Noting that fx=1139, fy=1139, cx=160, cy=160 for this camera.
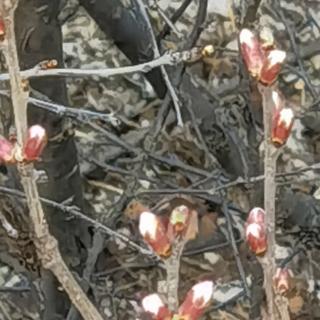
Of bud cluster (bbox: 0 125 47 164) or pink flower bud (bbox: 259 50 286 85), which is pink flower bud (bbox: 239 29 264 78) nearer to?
pink flower bud (bbox: 259 50 286 85)

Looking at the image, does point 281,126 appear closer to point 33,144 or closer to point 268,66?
point 268,66

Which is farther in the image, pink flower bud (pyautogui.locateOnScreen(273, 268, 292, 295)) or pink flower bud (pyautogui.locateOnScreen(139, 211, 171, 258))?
pink flower bud (pyautogui.locateOnScreen(273, 268, 292, 295))

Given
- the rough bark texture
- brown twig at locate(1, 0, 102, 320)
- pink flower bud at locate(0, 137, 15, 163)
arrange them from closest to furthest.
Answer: brown twig at locate(1, 0, 102, 320) → pink flower bud at locate(0, 137, 15, 163) → the rough bark texture

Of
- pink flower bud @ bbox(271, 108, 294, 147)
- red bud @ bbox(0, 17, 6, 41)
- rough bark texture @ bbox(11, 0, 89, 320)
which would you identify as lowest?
rough bark texture @ bbox(11, 0, 89, 320)

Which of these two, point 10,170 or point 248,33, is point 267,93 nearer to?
point 248,33

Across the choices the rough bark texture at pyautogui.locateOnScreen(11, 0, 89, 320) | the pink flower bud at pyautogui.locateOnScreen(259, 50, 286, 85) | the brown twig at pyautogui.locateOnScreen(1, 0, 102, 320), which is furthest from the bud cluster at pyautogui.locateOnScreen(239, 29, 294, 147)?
the rough bark texture at pyautogui.locateOnScreen(11, 0, 89, 320)

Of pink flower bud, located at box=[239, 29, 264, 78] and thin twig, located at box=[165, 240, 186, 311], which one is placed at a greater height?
pink flower bud, located at box=[239, 29, 264, 78]
